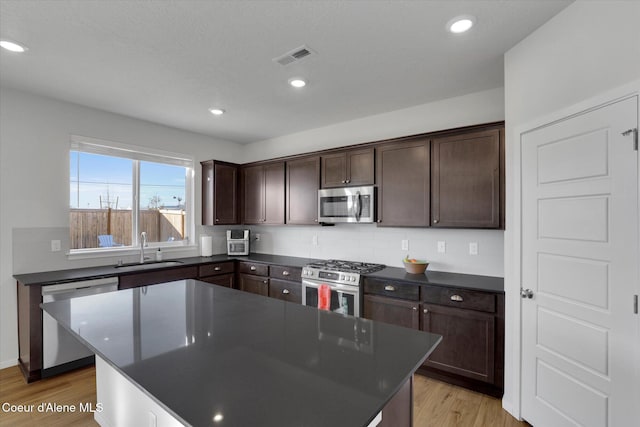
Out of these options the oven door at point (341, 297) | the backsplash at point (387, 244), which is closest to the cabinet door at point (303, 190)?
the backsplash at point (387, 244)

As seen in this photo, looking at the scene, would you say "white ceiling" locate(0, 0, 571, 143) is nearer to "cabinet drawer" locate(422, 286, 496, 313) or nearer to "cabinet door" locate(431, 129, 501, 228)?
"cabinet door" locate(431, 129, 501, 228)

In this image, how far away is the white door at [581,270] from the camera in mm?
1596

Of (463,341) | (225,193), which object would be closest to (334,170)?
(225,193)

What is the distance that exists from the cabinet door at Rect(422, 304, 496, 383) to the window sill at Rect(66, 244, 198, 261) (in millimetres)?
3404

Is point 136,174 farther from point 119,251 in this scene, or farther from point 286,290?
point 286,290

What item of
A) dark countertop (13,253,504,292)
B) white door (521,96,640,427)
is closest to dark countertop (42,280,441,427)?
white door (521,96,640,427)

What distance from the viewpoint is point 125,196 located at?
4.04 metres

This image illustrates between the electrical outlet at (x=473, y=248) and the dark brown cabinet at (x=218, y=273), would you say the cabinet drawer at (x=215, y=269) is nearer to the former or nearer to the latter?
the dark brown cabinet at (x=218, y=273)

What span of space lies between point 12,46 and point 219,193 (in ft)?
8.74

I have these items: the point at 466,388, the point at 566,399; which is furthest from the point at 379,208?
the point at 566,399

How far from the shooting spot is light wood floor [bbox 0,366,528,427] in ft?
7.43

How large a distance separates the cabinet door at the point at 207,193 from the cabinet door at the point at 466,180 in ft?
10.2

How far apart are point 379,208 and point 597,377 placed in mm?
2165

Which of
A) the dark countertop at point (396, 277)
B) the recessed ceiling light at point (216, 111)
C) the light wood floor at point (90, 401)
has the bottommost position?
the light wood floor at point (90, 401)
